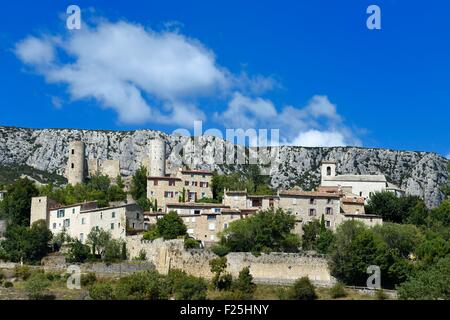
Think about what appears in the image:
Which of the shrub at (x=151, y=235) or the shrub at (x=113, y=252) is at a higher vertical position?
the shrub at (x=151, y=235)

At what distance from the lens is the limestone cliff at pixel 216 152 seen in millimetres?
137125

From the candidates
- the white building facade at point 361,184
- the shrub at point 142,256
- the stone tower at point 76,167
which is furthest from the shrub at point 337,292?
the stone tower at point 76,167

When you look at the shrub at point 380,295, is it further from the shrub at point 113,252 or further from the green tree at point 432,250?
the shrub at point 113,252

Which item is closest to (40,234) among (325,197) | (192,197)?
(192,197)

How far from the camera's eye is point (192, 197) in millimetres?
82062

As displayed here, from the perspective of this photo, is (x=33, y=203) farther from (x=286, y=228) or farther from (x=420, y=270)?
(x=420, y=270)

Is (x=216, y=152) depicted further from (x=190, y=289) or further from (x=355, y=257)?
(x=190, y=289)

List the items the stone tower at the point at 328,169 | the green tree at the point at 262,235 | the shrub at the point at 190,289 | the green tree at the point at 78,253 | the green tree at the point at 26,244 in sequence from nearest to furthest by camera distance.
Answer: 1. the shrub at the point at 190,289
2. the green tree at the point at 262,235
3. the green tree at the point at 78,253
4. the green tree at the point at 26,244
5. the stone tower at the point at 328,169

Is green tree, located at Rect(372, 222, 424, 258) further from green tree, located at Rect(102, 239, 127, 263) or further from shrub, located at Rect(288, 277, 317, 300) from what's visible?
green tree, located at Rect(102, 239, 127, 263)

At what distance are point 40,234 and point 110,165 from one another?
35830mm

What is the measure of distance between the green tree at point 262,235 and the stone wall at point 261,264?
1889 mm

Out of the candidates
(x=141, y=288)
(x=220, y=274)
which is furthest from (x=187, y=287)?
(x=220, y=274)

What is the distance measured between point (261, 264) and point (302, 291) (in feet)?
19.5

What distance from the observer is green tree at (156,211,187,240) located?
6762 centimetres
